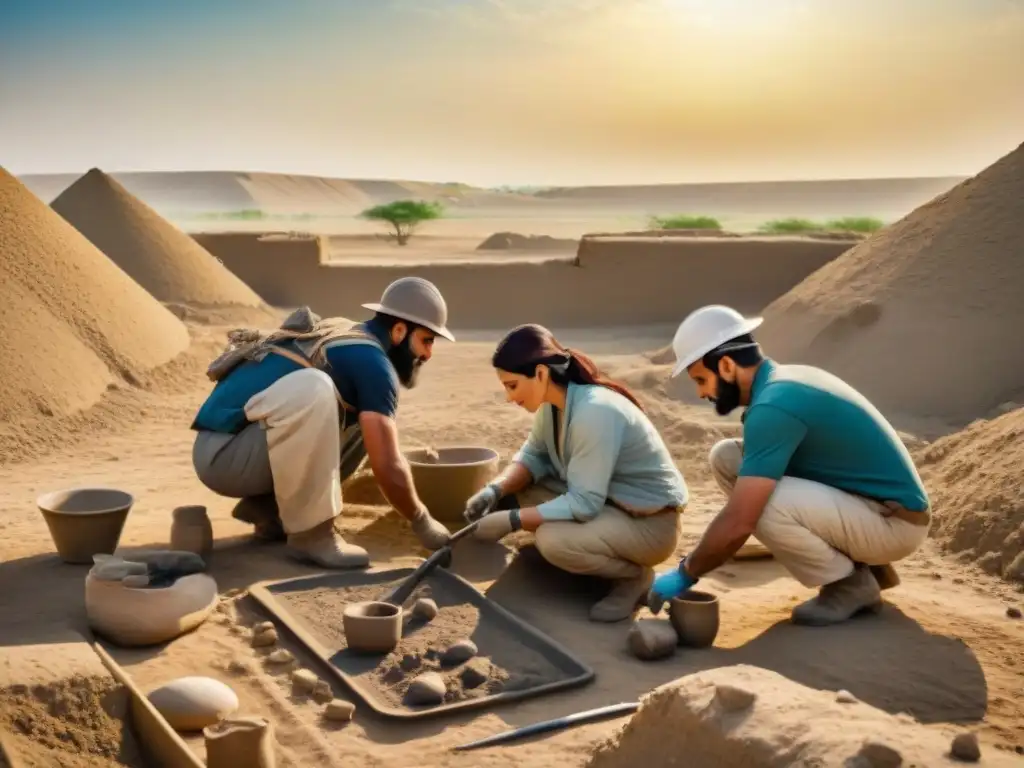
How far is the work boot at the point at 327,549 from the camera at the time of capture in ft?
12.9

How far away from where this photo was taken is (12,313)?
22.7 feet

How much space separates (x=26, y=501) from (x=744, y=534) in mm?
3580

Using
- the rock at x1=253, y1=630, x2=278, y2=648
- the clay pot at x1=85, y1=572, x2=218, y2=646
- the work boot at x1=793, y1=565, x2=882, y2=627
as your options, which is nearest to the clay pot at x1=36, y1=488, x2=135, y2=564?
the clay pot at x1=85, y1=572, x2=218, y2=646

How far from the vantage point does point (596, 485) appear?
3484 millimetres

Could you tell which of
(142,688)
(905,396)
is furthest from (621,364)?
(142,688)

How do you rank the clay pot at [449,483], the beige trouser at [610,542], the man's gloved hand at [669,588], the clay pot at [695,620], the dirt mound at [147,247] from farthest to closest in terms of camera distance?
the dirt mound at [147,247], the clay pot at [449,483], the beige trouser at [610,542], the man's gloved hand at [669,588], the clay pot at [695,620]

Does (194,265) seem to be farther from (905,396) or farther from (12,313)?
(905,396)

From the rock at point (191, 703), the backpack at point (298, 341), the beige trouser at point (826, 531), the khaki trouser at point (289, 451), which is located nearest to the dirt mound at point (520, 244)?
the backpack at point (298, 341)

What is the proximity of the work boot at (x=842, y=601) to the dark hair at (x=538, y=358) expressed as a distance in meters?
1.01

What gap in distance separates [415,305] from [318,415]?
1.79 ft

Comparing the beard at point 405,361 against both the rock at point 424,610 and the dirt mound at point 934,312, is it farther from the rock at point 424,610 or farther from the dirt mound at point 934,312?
the dirt mound at point 934,312

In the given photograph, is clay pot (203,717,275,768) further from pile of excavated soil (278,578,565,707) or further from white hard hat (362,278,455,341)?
white hard hat (362,278,455,341)

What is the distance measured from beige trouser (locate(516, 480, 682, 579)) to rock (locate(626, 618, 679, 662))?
1.13 ft

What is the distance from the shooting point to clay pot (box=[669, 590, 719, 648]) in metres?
3.28
